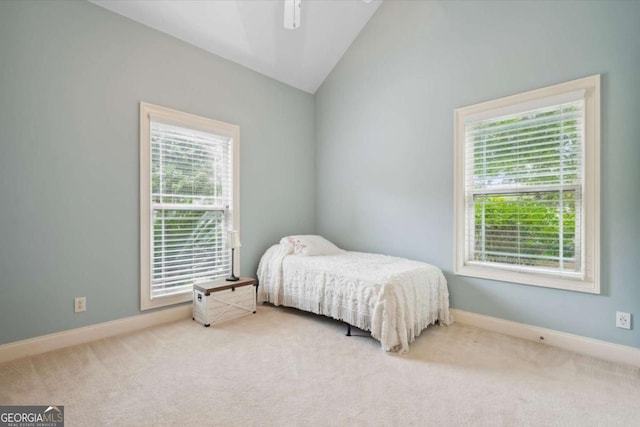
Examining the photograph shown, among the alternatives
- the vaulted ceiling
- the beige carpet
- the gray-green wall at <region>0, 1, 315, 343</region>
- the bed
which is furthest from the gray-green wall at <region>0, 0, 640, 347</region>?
the beige carpet

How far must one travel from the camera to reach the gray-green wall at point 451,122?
2248 millimetres

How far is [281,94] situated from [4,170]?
9.50 feet

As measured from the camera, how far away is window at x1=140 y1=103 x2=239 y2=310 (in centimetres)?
290

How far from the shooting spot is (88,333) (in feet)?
8.37

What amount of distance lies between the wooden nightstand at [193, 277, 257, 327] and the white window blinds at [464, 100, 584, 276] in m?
2.31

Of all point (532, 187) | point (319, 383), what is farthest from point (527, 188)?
point (319, 383)

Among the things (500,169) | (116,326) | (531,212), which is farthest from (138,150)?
(531,212)

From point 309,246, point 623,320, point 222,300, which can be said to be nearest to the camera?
point 623,320

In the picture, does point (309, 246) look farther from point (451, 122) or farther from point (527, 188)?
point (527, 188)

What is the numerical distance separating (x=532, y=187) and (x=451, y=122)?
97 cm

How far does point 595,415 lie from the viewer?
1652 mm

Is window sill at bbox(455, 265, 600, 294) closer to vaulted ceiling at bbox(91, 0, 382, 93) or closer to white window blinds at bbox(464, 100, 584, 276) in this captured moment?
white window blinds at bbox(464, 100, 584, 276)

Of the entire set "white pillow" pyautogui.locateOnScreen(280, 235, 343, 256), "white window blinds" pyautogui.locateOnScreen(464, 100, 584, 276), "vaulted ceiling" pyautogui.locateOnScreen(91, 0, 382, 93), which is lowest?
"white pillow" pyautogui.locateOnScreen(280, 235, 343, 256)

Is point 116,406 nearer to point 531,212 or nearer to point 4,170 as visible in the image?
point 4,170
